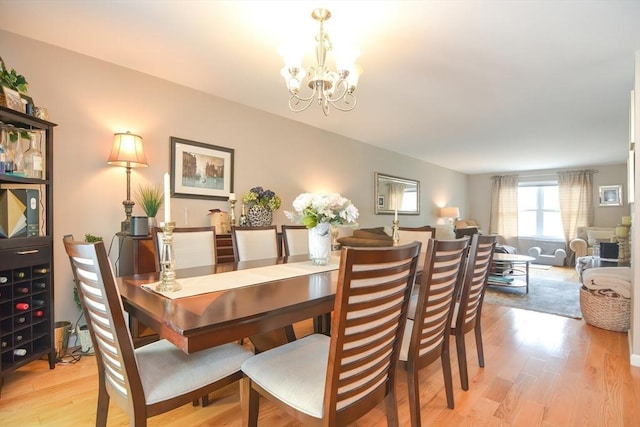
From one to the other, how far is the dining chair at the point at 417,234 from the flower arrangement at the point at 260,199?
140 centimetres

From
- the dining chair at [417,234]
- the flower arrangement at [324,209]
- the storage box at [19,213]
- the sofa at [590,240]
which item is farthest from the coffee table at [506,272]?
the storage box at [19,213]

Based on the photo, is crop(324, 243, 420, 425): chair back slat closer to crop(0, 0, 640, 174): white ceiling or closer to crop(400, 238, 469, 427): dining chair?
crop(400, 238, 469, 427): dining chair

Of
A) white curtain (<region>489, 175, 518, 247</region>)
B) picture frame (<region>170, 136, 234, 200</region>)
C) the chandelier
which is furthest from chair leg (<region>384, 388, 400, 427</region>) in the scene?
white curtain (<region>489, 175, 518, 247</region>)

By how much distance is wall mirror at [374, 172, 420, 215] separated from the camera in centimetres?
547

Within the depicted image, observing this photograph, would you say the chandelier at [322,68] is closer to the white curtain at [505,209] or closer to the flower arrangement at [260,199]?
the flower arrangement at [260,199]

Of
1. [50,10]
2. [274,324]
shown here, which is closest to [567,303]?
[274,324]

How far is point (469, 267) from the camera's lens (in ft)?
6.02

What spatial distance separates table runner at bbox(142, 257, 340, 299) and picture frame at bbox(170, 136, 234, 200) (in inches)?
61.4

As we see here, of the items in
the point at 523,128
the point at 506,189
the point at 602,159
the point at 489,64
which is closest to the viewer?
the point at 489,64

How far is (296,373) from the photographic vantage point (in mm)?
1176

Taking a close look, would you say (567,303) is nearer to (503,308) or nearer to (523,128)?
(503,308)

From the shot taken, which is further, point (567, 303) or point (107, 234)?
point (567, 303)

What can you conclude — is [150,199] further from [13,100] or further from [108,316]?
[108,316]

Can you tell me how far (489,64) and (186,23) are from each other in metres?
2.26
